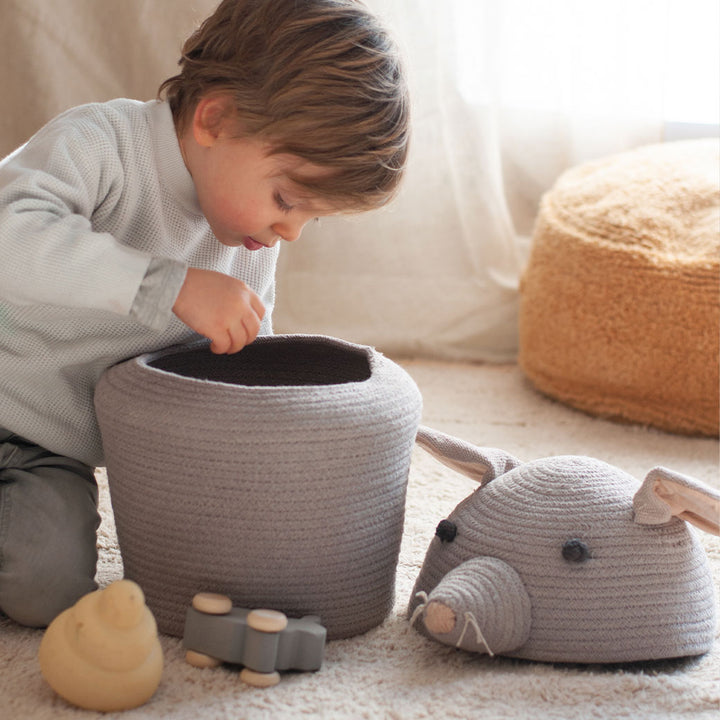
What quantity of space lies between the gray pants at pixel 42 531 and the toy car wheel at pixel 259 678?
0.64 ft

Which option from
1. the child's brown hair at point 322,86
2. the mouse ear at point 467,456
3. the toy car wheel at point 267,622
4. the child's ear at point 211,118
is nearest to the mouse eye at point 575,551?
the mouse ear at point 467,456

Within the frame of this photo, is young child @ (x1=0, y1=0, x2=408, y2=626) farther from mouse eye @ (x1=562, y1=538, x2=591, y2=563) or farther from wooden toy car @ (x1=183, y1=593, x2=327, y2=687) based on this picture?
mouse eye @ (x1=562, y1=538, x2=591, y2=563)

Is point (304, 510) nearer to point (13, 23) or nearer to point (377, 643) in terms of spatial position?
point (377, 643)

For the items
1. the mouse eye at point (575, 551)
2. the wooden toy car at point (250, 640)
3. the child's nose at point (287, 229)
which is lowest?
the wooden toy car at point (250, 640)

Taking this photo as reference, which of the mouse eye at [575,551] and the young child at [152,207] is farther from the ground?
the young child at [152,207]

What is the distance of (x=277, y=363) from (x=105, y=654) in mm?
389

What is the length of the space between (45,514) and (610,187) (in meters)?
1.02

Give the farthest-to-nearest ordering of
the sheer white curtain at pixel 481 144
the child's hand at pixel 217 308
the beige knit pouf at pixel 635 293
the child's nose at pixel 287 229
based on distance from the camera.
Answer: the sheer white curtain at pixel 481 144, the beige knit pouf at pixel 635 293, the child's nose at pixel 287 229, the child's hand at pixel 217 308

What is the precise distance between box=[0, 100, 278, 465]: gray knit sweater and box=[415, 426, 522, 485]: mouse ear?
0.86ft

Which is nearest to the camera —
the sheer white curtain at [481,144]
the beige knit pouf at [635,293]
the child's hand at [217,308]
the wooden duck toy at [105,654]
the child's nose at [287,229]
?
the wooden duck toy at [105,654]

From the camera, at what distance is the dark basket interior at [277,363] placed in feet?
3.25

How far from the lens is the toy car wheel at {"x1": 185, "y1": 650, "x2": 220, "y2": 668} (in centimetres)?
78

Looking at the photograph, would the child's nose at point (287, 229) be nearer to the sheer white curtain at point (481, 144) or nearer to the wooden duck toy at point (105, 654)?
the wooden duck toy at point (105, 654)

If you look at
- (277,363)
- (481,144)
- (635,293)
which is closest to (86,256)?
(277,363)
